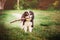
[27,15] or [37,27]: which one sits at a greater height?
[27,15]

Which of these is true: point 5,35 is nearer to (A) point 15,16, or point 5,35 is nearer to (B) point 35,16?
(A) point 15,16

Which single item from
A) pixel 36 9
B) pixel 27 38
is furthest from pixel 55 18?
pixel 27 38

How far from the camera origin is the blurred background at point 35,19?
1.22m

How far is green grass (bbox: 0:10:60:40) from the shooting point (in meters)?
1.22

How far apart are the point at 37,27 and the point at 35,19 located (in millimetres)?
78

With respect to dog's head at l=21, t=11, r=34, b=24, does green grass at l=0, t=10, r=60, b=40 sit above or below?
below

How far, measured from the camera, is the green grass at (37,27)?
1218 millimetres

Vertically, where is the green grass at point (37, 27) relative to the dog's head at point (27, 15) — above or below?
below

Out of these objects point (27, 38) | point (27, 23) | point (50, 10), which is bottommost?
point (27, 38)

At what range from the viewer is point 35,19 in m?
1.25

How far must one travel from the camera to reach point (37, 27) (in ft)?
4.04

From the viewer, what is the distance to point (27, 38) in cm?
122

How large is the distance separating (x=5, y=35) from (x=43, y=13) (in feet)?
1.33

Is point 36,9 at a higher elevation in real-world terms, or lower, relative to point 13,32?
higher
